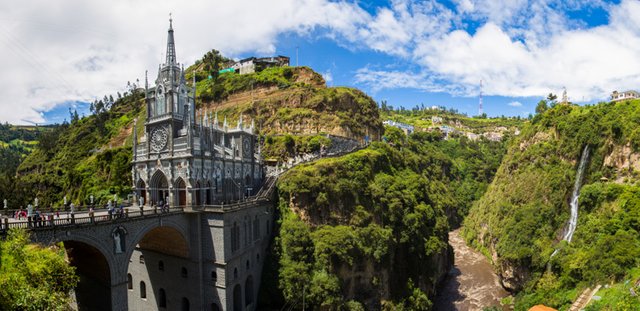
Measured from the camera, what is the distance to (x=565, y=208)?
5459 centimetres

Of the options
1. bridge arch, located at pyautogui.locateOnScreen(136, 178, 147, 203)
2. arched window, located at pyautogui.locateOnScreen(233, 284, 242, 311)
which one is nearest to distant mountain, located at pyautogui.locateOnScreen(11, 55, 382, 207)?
bridge arch, located at pyautogui.locateOnScreen(136, 178, 147, 203)

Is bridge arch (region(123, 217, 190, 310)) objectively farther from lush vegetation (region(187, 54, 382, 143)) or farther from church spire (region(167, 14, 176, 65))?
lush vegetation (region(187, 54, 382, 143))

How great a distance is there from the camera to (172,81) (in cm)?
3747

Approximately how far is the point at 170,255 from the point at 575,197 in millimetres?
55640

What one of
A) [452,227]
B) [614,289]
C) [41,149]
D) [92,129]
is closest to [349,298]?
[614,289]

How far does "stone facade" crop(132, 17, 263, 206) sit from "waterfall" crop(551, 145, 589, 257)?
43173 millimetres

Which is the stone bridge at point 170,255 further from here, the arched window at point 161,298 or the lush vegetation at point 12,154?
the lush vegetation at point 12,154

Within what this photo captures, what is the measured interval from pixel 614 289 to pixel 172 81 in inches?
1841

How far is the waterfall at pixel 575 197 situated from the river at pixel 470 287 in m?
13.5

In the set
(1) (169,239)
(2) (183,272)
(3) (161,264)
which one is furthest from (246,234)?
(3) (161,264)

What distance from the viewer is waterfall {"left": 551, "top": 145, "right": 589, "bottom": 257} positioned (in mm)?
49750

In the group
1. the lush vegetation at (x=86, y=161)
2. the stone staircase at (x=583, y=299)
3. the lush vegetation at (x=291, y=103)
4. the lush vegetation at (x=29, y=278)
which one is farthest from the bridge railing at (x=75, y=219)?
the stone staircase at (x=583, y=299)

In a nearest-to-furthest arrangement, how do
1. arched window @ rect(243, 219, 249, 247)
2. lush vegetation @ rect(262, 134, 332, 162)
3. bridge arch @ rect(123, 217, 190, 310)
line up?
bridge arch @ rect(123, 217, 190, 310) → arched window @ rect(243, 219, 249, 247) → lush vegetation @ rect(262, 134, 332, 162)

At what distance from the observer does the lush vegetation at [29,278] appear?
14.1 meters
